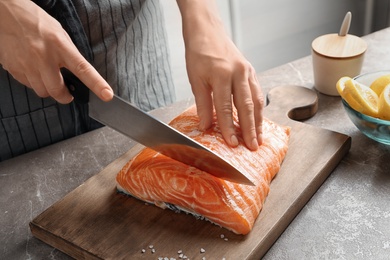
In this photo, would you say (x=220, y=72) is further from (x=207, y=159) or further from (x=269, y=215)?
(x=269, y=215)

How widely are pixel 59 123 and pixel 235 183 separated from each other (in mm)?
663

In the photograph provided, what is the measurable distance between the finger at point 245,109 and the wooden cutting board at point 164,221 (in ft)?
0.40

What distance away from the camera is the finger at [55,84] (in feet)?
4.01

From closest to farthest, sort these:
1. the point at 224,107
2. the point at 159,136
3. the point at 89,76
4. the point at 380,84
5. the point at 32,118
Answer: the point at 89,76 < the point at 159,136 < the point at 224,107 < the point at 380,84 < the point at 32,118

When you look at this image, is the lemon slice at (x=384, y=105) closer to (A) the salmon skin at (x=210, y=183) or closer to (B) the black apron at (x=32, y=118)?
(A) the salmon skin at (x=210, y=183)

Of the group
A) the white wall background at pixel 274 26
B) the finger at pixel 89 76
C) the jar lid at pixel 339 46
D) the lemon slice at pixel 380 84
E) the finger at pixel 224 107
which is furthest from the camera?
the white wall background at pixel 274 26

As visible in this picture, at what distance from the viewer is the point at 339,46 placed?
174 centimetres

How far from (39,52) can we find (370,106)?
84cm

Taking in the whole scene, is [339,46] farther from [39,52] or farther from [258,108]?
[39,52]

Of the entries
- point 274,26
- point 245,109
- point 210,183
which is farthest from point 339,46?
point 274,26

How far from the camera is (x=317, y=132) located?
154 centimetres

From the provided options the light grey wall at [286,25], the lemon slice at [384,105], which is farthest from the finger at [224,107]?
the light grey wall at [286,25]

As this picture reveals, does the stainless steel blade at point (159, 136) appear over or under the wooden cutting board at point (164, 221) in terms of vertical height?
over

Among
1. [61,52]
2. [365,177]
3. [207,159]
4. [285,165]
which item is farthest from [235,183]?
[61,52]
